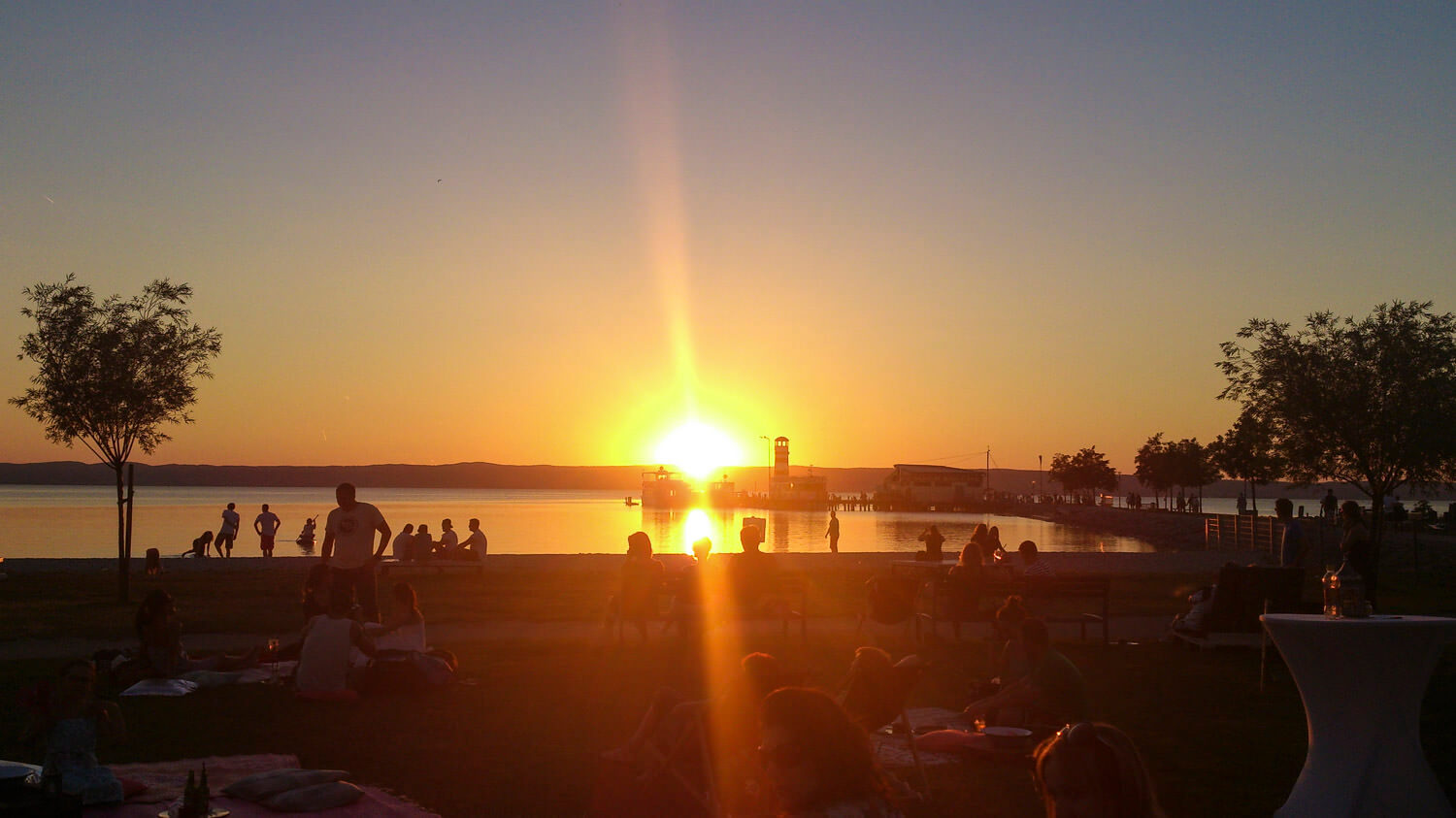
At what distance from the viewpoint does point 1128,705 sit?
29.6ft

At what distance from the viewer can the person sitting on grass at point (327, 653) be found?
29.2ft

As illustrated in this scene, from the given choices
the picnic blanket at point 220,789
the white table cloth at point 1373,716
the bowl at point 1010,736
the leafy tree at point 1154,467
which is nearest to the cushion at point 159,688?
the picnic blanket at point 220,789

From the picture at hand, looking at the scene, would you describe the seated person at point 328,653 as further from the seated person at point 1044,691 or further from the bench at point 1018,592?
the bench at point 1018,592

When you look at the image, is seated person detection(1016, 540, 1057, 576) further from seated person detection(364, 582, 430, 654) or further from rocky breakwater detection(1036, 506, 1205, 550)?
rocky breakwater detection(1036, 506, 1205, 550)

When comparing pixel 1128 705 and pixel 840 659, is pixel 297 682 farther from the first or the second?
pixel 1128 705

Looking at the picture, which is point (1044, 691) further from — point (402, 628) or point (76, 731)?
point (402, 628)

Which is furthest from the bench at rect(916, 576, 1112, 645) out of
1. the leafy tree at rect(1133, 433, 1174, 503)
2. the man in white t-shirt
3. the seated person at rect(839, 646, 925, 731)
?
the leafy tree at rect(1133, 433, 1174, 503)

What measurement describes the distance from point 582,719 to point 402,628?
229 centimetres

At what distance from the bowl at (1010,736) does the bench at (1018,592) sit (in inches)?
221

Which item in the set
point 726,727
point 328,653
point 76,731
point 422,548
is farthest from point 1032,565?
point 422,548

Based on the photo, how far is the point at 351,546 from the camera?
421 inches

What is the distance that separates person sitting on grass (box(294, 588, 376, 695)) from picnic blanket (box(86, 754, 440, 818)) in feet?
6.13

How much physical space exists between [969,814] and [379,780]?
326cm

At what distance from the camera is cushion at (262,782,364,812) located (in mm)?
5672
